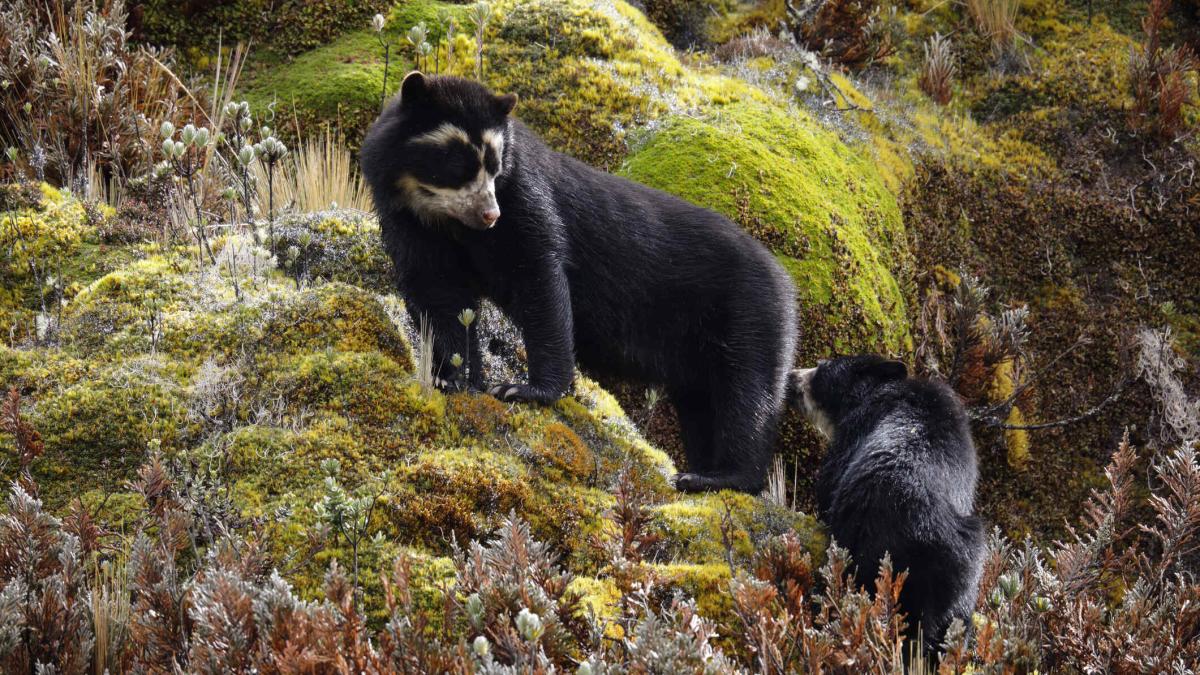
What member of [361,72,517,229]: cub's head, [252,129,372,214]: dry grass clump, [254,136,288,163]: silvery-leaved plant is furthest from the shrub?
[254,136,288,163]: silvery-leaved plant

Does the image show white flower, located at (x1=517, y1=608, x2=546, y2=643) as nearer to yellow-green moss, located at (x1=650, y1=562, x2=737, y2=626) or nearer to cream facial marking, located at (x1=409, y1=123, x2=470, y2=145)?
yellow-green moss, located at (x1=650, y1=562, x2=737, y2=626)

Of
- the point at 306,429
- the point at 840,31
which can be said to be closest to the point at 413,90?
the point at 306,429

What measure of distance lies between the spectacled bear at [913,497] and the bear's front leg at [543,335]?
1.49 metres

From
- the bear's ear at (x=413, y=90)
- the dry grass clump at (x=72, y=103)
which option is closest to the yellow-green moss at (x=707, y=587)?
the bear's ear at (x=413, y=90)

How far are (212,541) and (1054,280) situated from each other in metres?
7.65

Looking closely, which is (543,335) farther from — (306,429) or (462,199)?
(306,429)

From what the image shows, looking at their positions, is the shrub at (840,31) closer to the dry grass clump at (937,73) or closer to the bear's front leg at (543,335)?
the dry grass clump at (937,73)

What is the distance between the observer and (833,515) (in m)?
4.50

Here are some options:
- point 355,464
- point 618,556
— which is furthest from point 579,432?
point 618,556

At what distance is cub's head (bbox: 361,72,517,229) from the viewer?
4.48 meters

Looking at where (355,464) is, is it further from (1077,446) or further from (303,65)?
(1077,446)

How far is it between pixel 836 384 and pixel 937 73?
223 inches

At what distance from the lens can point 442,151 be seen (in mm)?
4570

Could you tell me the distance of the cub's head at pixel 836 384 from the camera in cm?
542
